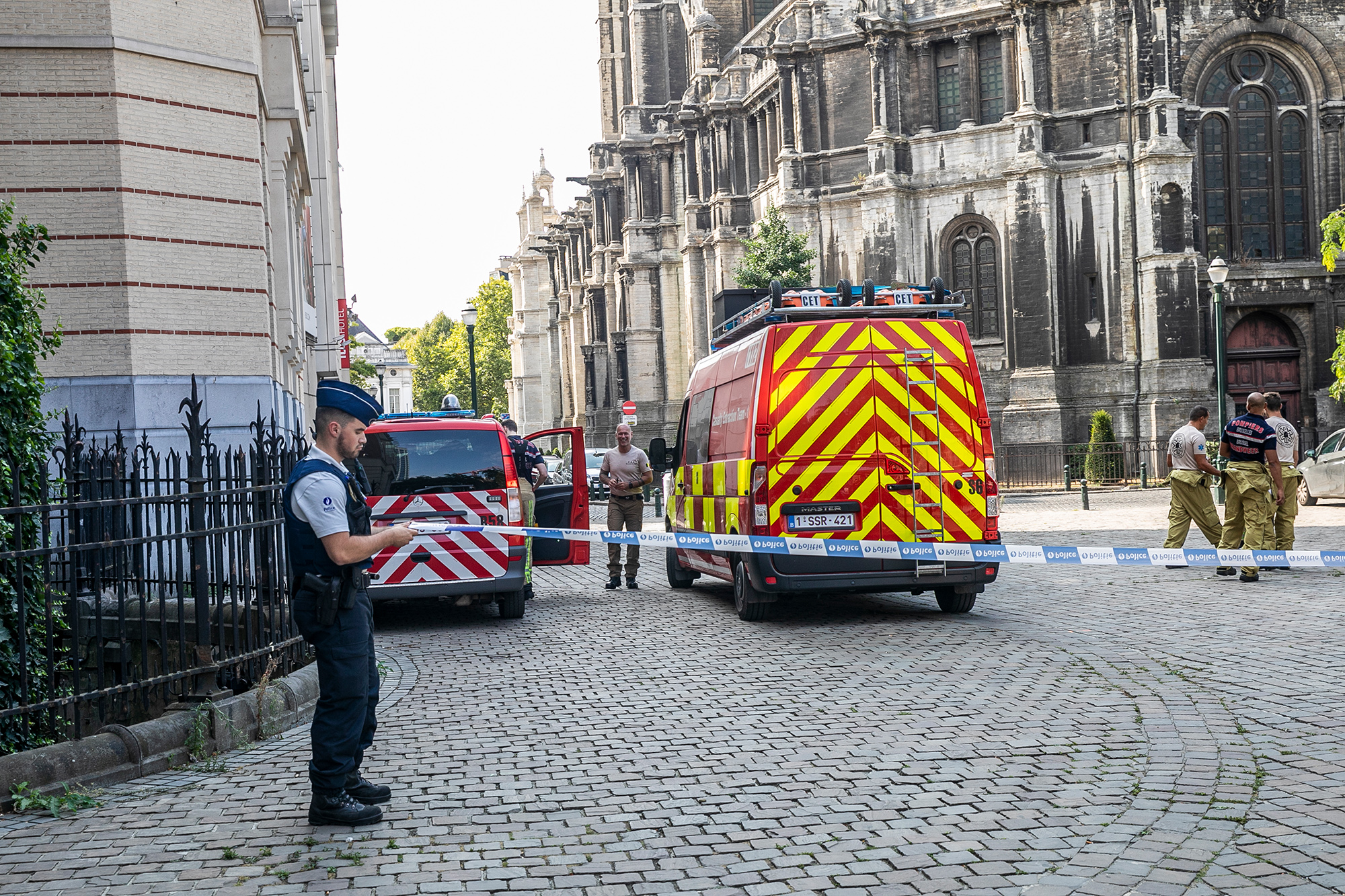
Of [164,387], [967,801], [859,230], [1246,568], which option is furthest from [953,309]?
[859,230]

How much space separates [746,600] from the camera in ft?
36.7

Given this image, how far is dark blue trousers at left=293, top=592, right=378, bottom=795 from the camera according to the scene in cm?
524

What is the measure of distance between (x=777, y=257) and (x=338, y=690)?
3642cm

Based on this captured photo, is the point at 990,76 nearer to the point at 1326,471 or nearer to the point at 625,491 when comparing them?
the point at 1326,471

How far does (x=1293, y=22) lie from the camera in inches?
1444

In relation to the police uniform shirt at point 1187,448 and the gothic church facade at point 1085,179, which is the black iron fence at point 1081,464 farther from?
the police uniform shirt at point 1187,448

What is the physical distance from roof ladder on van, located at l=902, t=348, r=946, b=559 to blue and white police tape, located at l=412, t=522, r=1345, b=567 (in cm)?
Result: 33

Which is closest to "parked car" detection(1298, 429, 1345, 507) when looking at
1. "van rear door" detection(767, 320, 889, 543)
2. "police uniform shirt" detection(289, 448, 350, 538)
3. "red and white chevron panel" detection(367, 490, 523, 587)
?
"van rear door" detection(767, 320, 889, 543)

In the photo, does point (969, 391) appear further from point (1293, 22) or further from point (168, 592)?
point (1293, 22)

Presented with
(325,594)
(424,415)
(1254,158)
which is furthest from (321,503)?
(1254,158)

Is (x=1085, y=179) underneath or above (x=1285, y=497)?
above

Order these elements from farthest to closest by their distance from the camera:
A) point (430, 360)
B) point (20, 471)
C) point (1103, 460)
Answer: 1. point (430, 360)
2. point (1103, 460)
3. point (20, 471)

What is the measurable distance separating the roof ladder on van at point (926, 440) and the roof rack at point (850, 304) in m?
0.53

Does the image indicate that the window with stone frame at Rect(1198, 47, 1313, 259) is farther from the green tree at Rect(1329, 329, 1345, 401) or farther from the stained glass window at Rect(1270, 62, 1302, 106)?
the green tree at Rect(1329, 329, 1345, 401)
